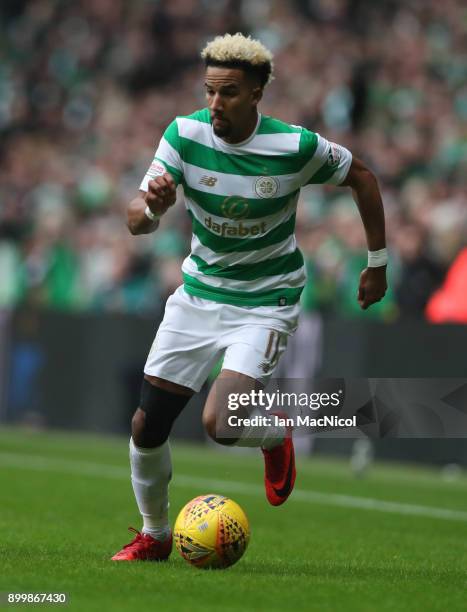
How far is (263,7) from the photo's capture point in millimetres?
20734

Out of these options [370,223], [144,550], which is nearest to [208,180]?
[370,223]

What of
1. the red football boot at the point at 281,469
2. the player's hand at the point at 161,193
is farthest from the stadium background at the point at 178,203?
the player's hand at the point at 161,193

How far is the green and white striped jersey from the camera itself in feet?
22.9

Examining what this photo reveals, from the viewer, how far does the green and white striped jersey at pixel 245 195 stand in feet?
22.9

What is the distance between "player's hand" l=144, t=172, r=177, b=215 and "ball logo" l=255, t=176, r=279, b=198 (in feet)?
2.11

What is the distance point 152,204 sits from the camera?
21.2 feet

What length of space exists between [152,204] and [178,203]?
451 inches

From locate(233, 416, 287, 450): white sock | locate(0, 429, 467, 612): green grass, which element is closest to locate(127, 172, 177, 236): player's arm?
locate(233, 416, 287, 450): white sock

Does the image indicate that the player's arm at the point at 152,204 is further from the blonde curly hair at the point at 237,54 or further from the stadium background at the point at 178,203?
the stadium background at the point at 178,203

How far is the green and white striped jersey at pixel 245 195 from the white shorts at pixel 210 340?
67 mm

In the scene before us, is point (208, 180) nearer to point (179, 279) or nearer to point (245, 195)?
point (245, 195)

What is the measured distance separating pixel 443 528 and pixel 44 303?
397 inches

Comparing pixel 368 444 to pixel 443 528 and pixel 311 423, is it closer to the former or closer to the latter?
pixel 443 528

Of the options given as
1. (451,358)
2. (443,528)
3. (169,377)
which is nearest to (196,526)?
(169,377)
